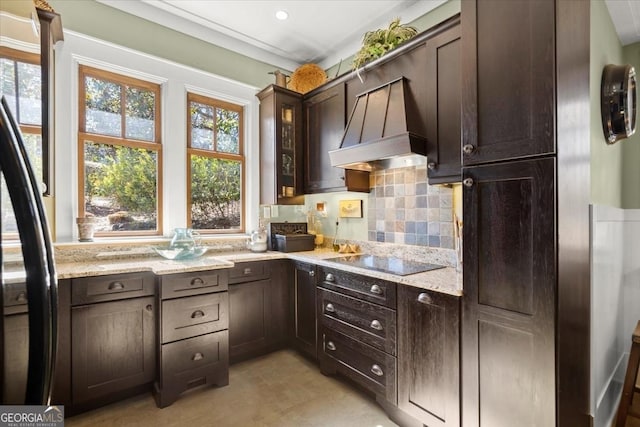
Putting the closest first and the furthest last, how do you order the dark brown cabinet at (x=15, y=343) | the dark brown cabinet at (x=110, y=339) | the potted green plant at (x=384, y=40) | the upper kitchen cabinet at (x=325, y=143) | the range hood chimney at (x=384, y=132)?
the dark brown cabinet at (x=15, y=343)
the dark brown cabinet at (x=110, y=339)
the range hood chimney at (x=384, y=132)
the potted green plant at (x=384, y=40)
the upper kitchen cabinet at (x=325, y=143)

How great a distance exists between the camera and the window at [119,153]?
8.21 ft

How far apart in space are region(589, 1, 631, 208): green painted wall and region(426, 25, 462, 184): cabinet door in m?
→ 0.64

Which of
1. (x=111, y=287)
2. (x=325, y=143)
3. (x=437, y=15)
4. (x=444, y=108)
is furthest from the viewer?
(x=325, y=143)

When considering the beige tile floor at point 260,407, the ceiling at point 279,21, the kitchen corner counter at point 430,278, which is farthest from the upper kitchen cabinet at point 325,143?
the beige tile floor at point 260,407

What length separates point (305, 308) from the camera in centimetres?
264

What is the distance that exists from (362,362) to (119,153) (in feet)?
8.70

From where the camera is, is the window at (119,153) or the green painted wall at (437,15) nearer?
the green painted wall at (437,15)

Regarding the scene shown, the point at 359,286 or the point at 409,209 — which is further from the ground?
the point at 409,209

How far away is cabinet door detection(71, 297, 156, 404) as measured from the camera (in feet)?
6.30

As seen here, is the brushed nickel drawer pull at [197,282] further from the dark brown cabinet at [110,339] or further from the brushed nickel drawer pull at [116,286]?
the brushed nickel drawer pull at [116,286]

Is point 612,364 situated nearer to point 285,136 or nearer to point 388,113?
point 388,113

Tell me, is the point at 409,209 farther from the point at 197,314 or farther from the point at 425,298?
the point at 197,314

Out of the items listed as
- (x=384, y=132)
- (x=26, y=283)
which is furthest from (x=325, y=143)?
(x=26, y=283)

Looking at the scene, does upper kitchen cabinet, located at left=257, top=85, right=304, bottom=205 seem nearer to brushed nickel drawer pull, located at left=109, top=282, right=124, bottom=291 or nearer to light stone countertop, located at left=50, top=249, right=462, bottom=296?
light stone countertop, located at left=50, top=249, right=462, bottom=296
